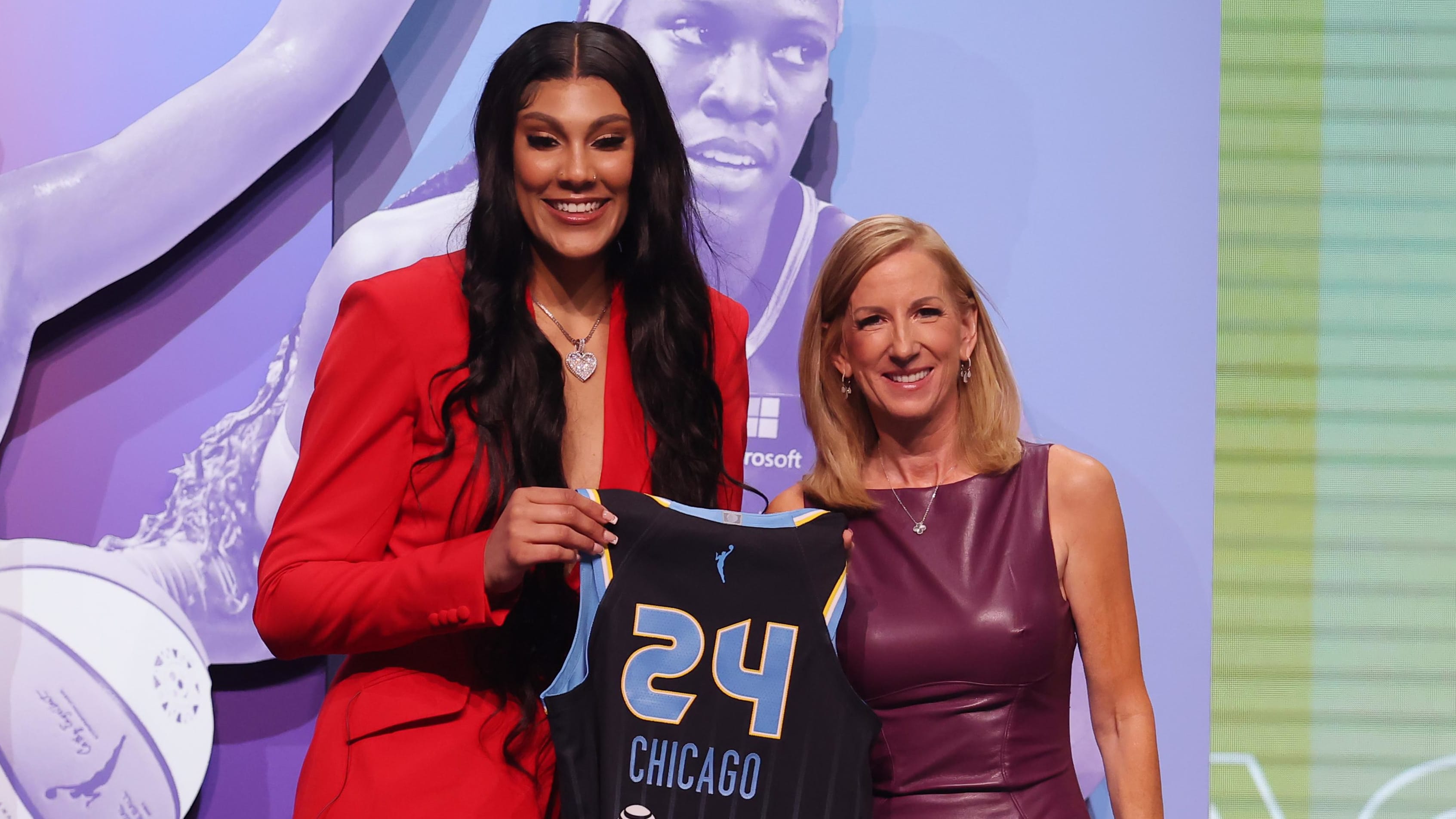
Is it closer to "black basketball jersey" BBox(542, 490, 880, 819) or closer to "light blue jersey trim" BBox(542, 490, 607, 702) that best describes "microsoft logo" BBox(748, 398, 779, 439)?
"black basketball jersey" BBox(542, 490, 880, 819)

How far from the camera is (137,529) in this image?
8.86 feet

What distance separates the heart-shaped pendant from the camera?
69.3 inches

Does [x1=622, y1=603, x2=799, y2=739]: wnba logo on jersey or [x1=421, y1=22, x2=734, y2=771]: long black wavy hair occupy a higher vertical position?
[x1=421, y1=22, x2=734, y2=771]: long black wavy hair

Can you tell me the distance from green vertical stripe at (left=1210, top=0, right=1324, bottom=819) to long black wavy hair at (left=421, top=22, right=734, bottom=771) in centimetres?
180

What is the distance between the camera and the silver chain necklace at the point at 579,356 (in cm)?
176

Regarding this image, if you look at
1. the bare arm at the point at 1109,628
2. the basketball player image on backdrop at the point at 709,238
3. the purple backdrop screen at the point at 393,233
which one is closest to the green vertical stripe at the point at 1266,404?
the purple backdrop screen at the point at 393,233

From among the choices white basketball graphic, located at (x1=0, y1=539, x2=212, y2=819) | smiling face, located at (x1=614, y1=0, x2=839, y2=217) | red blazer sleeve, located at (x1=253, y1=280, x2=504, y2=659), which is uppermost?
smiling face, located at (x1=614, y1=0, x2=839, y2=217)

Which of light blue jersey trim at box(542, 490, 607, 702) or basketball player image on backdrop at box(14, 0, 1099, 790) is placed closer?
light blue jersey trim at box(542, 490, 607, 702)

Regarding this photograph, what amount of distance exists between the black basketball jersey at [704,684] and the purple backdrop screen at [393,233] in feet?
3.74

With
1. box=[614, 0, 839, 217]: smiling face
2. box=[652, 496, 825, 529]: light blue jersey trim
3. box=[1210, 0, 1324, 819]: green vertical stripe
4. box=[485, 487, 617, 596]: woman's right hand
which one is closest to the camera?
box=[485, 487, 617, 596]: woman's right hand

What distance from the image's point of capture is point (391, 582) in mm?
1485

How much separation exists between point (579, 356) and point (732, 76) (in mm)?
1215

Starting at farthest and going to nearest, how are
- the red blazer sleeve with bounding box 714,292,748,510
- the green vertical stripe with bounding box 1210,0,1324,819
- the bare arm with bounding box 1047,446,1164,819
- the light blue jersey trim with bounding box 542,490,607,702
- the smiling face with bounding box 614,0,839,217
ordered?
the green vertical stripe with bounding box 1210,0,1324,819, the smiling face with bounding box 614,0,839,217, the red blazer sleeve with bounding box 714,292,748,510, the bare arm with bounding box 1047,446,1164,819, the light blue jersey trim with bounding box 542,490,607,702

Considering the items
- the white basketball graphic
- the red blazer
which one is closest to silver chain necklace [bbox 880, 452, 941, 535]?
the red blazer
